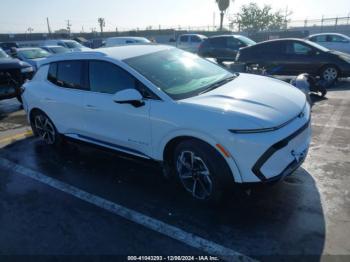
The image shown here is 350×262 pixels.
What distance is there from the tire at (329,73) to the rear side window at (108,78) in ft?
26.3

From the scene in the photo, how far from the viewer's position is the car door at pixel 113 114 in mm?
3826

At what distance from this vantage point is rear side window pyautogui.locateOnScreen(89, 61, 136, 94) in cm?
398

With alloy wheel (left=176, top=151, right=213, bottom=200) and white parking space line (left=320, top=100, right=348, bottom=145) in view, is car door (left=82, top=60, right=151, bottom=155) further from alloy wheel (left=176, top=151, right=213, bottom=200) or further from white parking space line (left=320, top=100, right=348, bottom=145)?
white parking space line (left=320, top=100, right=348, bottom=145)

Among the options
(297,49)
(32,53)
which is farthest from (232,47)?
(32,53)

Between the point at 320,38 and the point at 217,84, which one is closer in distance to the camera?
the point at 217,84

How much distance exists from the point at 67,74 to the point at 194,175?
267 cm

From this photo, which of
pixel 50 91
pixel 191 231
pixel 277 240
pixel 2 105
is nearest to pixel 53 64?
pixel 50 91

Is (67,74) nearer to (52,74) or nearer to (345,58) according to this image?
(52,74)

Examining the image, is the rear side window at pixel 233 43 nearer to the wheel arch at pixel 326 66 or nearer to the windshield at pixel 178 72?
the wheel arch at pixel 326 66

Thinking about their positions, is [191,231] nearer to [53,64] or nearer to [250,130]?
[250,130]

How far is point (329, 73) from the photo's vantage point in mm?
9844

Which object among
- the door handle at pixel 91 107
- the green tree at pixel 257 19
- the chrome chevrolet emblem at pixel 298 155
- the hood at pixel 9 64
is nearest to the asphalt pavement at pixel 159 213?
the chrome chevrolet emblem at pixel 298 155

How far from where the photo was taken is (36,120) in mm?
5664

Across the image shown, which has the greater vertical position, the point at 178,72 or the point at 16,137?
the point at 178,72
